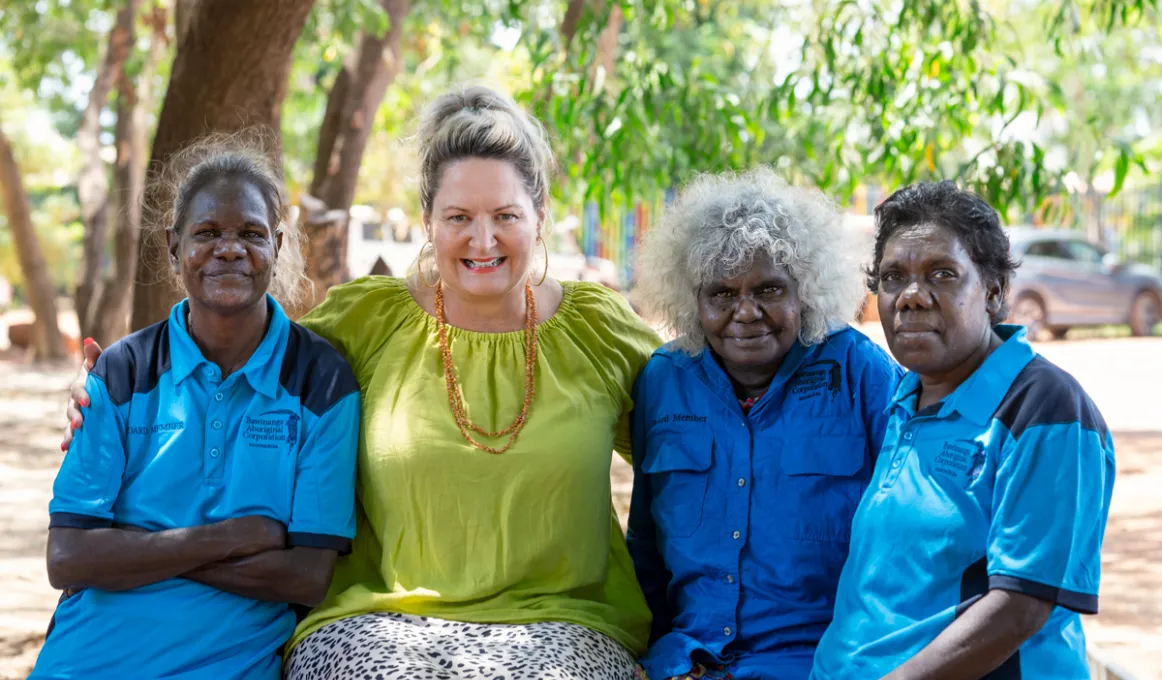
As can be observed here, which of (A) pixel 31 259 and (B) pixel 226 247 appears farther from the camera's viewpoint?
(A) pixel 31 259

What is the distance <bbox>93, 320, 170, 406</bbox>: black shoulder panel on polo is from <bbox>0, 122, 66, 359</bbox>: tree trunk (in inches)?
518

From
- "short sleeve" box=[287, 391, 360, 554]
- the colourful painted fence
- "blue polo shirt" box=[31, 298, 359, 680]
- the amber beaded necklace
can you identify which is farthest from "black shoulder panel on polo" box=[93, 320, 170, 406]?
the colourful painted fence

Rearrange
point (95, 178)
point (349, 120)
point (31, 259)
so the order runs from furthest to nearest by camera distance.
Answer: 1. point (31, 259)
2. point (95, 178)
3. point (349, 120)

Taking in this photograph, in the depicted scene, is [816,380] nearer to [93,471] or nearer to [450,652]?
[450,652]

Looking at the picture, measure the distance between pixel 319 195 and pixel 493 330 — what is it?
4906mm

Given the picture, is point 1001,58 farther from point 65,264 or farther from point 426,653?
point 65,264

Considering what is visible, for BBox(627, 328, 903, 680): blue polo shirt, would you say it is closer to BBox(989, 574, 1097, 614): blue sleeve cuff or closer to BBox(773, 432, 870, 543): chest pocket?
BBox(773, 432, 870, 543): chest pocket

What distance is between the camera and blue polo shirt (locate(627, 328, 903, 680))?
2709 mm

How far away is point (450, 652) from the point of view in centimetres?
254

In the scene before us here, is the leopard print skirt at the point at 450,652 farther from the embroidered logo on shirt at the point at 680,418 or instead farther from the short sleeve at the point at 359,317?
the short sleeve at the point at 359,317

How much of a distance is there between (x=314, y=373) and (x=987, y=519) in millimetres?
1549

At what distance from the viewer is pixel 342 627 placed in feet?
8.77

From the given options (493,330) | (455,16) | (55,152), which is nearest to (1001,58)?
(493,330)

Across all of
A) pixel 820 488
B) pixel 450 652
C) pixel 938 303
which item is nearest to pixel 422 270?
pixel 450 652
